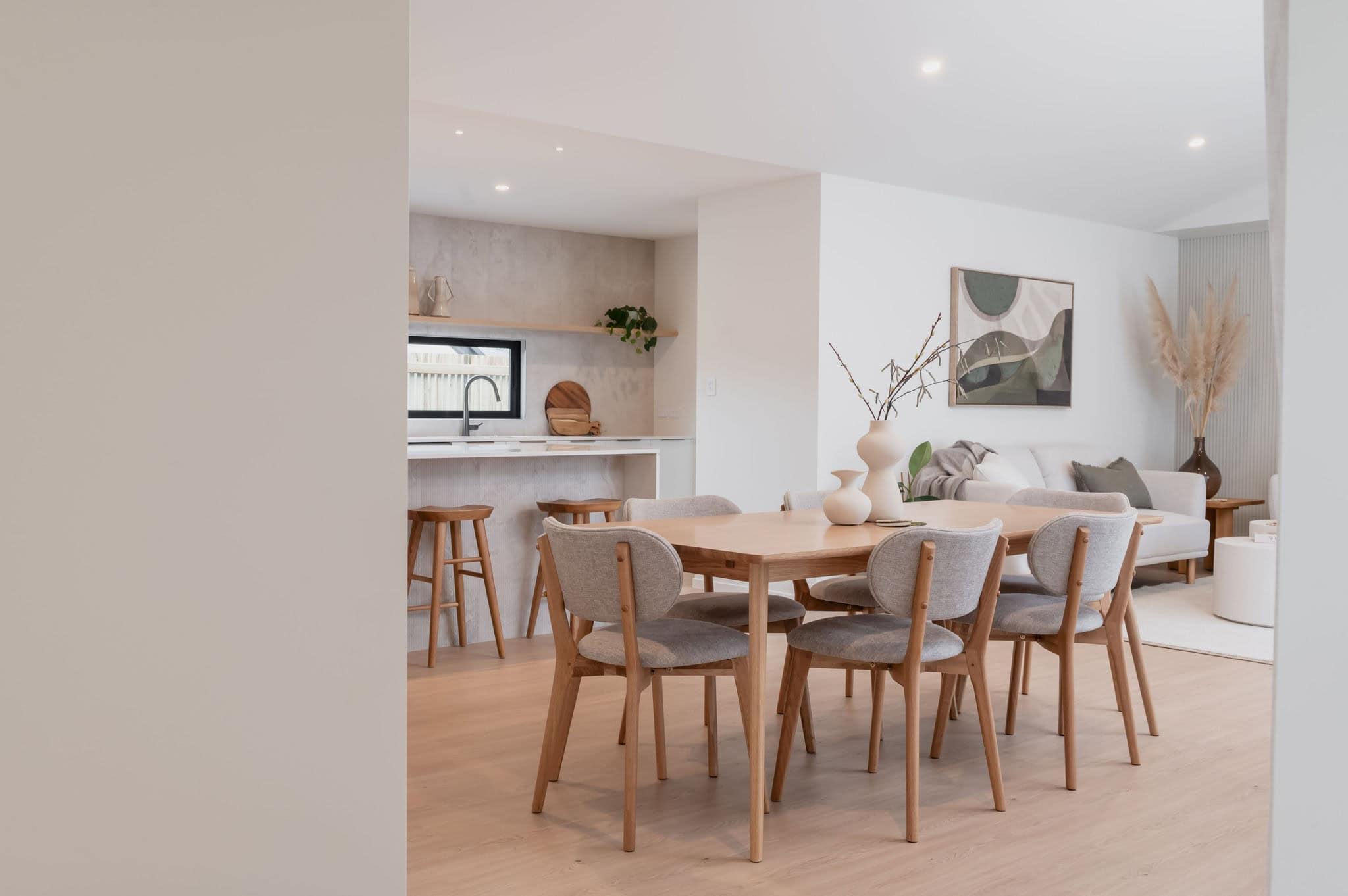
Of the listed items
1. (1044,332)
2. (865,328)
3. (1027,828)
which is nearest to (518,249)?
(865,328)

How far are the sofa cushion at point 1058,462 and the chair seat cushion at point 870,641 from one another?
168 inches

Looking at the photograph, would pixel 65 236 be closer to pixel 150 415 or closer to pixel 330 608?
pixel 150 415

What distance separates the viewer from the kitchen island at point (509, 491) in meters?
4.91

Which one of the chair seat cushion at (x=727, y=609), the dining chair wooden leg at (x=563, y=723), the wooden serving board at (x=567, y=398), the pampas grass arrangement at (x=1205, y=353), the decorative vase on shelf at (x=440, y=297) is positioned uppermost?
the decorative vase on shelf at (x=440, y=297)

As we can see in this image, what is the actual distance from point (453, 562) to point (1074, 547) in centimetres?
→ 265

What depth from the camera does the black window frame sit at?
793 centimetres

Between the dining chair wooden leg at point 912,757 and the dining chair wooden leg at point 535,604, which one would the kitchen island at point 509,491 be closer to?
the dining chair wooden leg at point 535,604

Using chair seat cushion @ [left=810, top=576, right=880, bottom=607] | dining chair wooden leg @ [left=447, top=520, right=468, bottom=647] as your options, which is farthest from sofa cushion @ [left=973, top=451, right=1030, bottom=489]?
dining chair wooden leg @ [left=447, top=520, right=468, bottom=647]

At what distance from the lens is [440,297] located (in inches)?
294

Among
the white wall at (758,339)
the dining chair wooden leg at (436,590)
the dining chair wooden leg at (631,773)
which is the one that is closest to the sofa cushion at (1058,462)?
the white wall at (758,339)

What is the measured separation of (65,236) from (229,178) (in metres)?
0.23

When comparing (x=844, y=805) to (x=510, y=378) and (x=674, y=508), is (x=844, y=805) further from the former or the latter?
(x=510, y=378)

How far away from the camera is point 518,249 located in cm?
817

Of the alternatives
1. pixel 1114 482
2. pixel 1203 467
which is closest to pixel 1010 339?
pixel 1114 482
